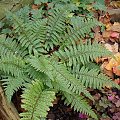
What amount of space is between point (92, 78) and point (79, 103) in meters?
0.39

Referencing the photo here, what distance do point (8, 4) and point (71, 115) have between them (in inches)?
87.6

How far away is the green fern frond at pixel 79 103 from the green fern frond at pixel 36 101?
1.28 ft

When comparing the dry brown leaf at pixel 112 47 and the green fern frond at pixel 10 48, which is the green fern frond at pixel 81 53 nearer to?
the dry brown leaf at pixel 112 47

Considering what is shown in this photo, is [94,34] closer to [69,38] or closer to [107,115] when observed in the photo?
[69,38]

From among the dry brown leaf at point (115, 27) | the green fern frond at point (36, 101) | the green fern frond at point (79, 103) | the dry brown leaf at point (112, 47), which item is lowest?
the green fern frond at point (79, 103)

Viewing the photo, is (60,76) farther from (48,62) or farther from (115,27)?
(115,27)

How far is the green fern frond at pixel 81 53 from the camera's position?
176 inches

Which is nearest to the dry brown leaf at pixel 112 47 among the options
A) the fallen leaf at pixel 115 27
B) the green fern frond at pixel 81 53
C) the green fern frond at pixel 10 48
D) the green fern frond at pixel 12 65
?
the fallen leaf at pixel 115 27

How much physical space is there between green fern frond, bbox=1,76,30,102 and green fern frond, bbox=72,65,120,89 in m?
0.75

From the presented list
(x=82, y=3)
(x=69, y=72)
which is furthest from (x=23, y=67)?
(x=82, y=3)

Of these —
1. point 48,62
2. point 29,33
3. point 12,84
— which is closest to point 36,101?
point 12,84

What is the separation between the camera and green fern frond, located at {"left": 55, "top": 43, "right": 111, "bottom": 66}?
A: 4.47 meters

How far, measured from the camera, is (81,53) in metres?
4.58

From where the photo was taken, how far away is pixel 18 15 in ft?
16.7
